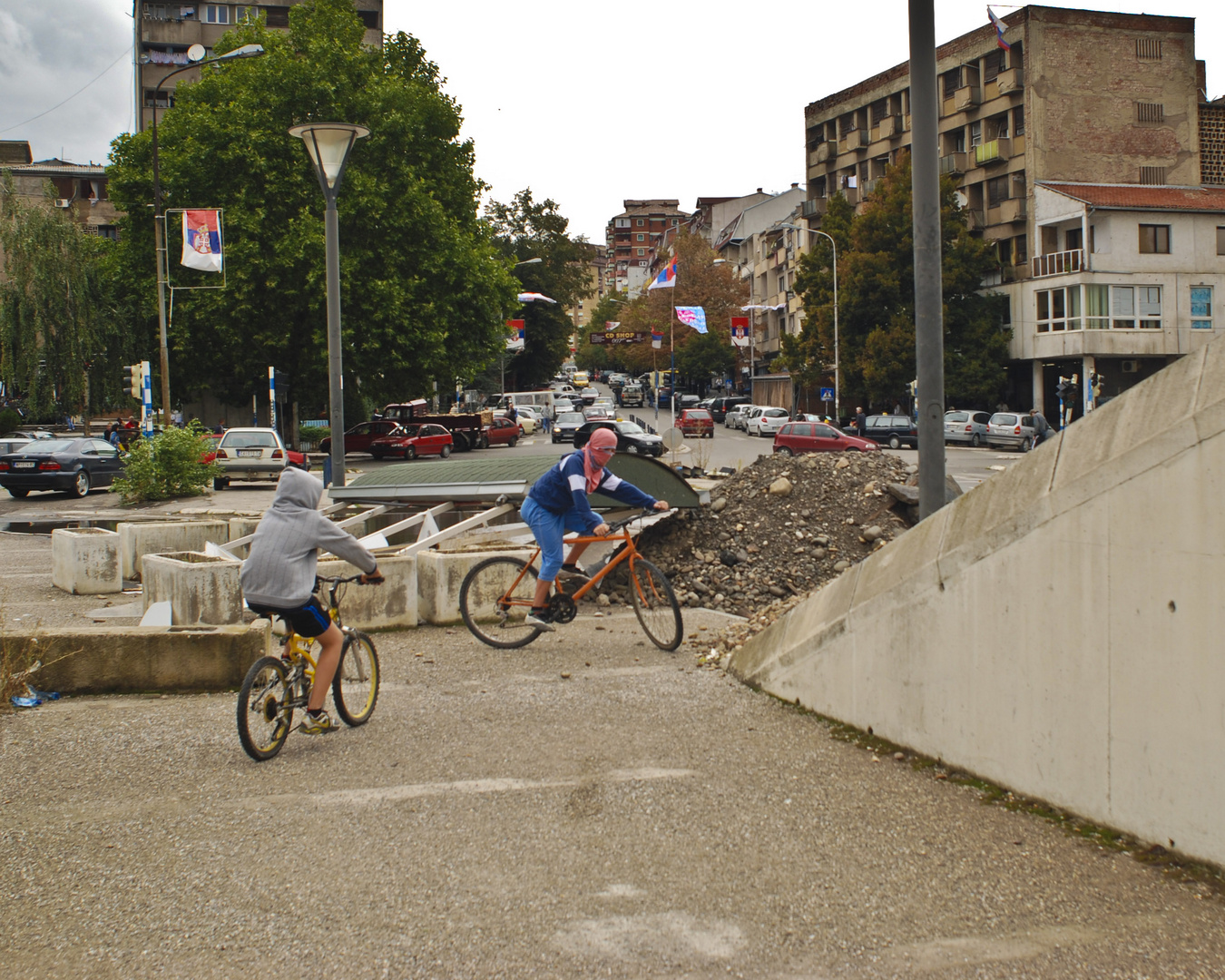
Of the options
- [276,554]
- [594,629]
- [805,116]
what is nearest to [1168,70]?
[805,116]

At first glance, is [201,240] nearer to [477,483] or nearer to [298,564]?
[477,483]

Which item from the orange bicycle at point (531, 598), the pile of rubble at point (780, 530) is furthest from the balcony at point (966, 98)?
the orange bicycle at point (531, 598)

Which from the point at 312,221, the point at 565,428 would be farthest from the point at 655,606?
the point at 565,428

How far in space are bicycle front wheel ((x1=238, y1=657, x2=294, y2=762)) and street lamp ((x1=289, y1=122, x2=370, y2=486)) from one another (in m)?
7.50

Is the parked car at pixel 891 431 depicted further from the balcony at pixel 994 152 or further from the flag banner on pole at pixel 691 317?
the balcony at pixel 994 152

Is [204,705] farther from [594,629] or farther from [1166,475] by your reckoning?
[1166,475]

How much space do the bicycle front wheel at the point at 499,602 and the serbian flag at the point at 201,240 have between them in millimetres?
22093

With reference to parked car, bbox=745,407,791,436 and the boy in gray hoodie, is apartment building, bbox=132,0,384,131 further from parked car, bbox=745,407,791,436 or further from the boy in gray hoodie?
the boy in gray hoodie

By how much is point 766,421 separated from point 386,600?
A: 52.3 metres

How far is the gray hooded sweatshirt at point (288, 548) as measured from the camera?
5691 millimetres

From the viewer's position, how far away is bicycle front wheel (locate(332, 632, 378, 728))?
6273mm

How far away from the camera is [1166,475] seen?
12.9 ft

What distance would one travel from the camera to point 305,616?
584 centimetres

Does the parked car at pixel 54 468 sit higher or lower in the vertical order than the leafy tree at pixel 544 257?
lower
